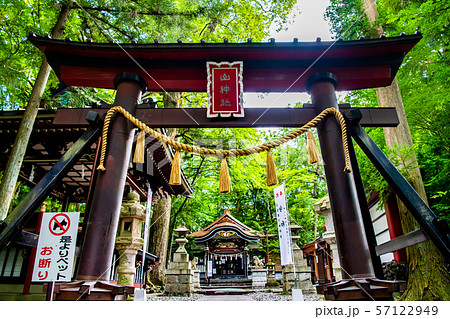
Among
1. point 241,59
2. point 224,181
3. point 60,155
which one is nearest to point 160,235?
point 60,155

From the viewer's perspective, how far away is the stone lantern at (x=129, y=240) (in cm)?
679

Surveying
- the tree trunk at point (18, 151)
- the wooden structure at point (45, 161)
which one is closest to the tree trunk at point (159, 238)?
the wooden structure at point (45, 161)

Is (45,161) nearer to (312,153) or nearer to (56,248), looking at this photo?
(56,248)

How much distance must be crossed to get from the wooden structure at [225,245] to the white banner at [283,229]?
10.6 meters

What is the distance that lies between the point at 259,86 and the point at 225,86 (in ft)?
2.35

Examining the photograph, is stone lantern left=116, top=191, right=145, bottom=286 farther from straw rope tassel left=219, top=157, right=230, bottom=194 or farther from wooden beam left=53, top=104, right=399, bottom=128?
straw rope tassel left=219, top=157, right=230, bottom=194

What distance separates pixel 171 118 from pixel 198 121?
408 mm

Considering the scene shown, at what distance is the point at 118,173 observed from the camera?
139 inches

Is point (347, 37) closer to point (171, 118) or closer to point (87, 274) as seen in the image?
point (171, 118)

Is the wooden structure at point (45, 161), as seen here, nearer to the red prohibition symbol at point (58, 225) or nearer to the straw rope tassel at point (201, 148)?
the straw rope tassel at point (201, 148)

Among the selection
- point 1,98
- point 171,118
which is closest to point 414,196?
point 171,118

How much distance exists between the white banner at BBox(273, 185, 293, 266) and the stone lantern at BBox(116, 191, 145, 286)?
438 centimetres

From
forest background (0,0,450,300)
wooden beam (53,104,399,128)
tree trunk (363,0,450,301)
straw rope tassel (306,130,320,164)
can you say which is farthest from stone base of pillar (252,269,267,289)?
wooden beam (53,104,399,128)

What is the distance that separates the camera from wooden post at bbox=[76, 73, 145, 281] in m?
3.08
